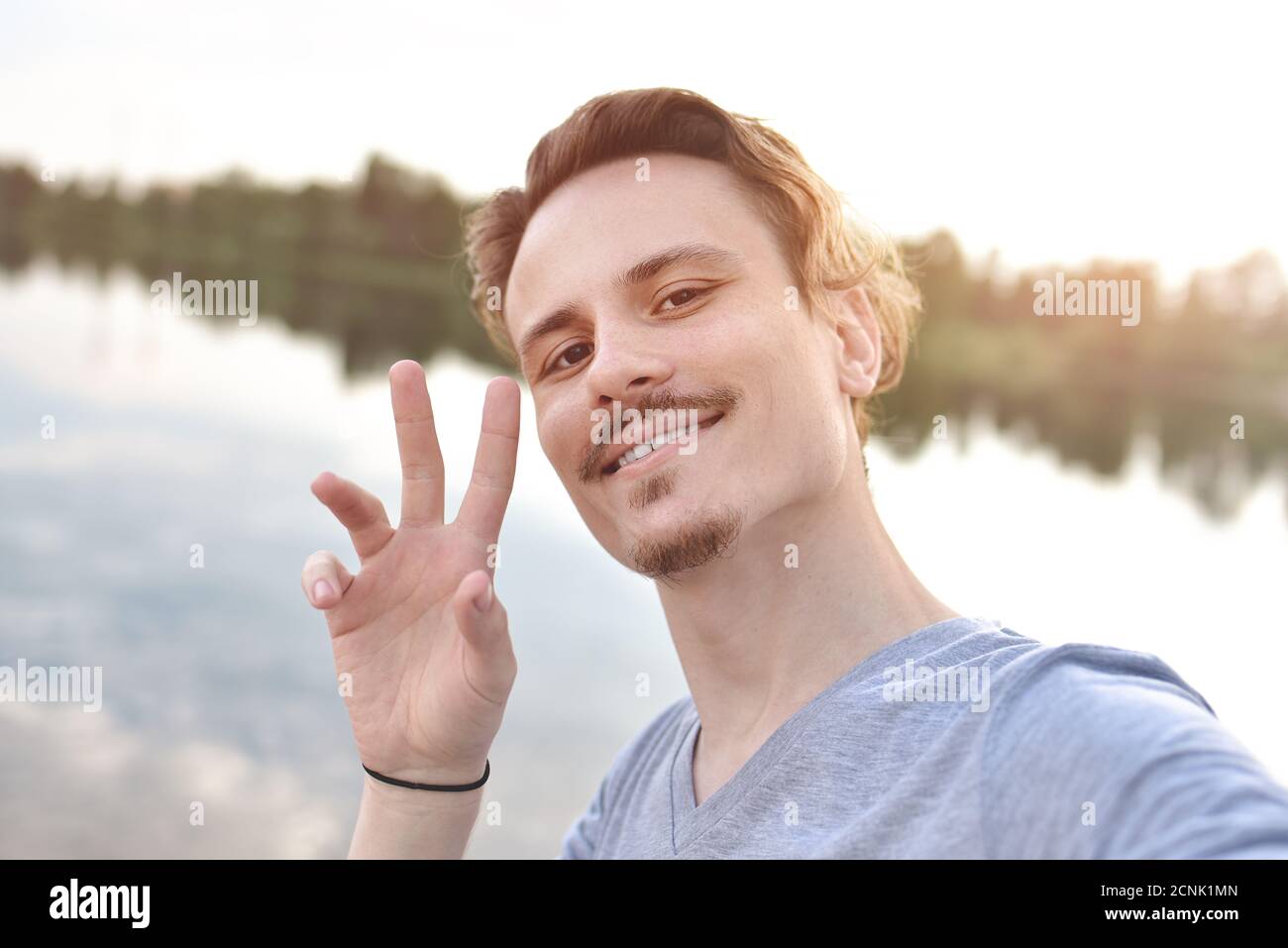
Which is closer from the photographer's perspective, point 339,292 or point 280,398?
point 280,398

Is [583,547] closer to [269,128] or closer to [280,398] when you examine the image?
[280,398]

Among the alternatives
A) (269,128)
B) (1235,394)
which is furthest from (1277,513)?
(269,128)

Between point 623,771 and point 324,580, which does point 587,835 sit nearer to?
point 623,771

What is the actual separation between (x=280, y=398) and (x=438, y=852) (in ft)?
56.6

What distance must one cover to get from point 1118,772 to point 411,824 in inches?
48.2

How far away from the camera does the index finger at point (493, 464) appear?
2.00m

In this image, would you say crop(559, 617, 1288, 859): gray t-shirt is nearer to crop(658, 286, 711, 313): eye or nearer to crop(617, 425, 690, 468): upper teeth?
crop(617, 425, 690, 468): upper teeth

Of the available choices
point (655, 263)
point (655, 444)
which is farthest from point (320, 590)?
point (655, 263)

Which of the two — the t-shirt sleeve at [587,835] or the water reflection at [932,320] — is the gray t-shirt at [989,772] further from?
the water reflection at [932,320]

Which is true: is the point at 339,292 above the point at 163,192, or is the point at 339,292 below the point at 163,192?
below

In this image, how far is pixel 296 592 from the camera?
8414 millimetres

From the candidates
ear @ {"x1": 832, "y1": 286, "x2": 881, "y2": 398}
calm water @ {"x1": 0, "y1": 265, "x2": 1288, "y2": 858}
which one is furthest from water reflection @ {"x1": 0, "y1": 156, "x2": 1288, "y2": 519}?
ear @ {"x1": 832, "y1": 286, "x2": 881, "y2": 398}

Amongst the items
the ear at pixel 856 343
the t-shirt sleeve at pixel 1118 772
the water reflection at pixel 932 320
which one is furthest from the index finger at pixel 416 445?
the water reflection at pixel 932 320

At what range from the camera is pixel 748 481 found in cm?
192
